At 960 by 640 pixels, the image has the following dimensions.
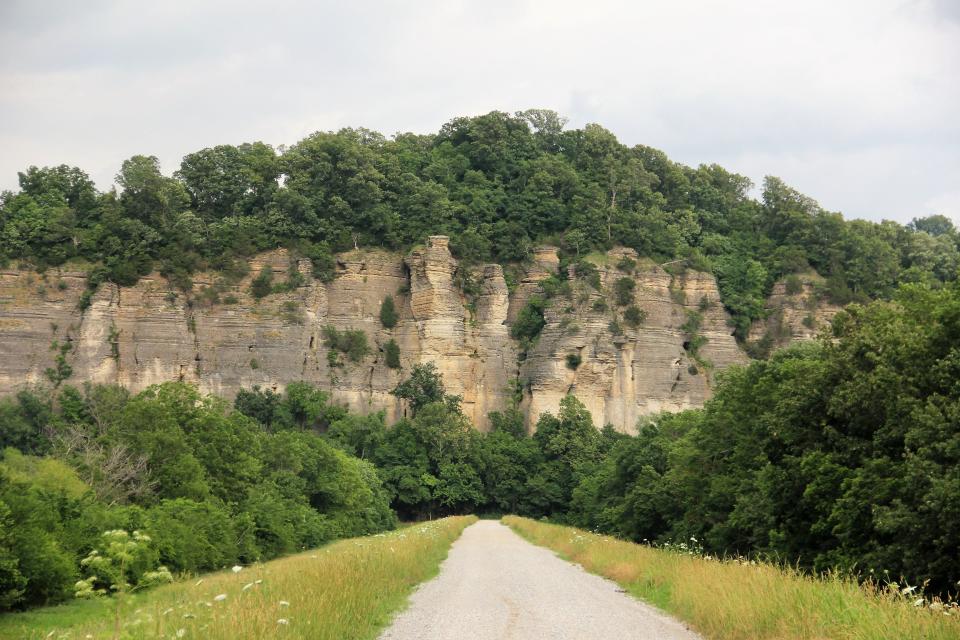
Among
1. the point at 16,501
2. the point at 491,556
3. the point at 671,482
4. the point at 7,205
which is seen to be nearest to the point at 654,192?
the point at 7,205

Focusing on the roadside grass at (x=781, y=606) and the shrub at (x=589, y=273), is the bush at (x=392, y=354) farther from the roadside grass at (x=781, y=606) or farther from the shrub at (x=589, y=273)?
the roadside grass at (x=781, y=606)

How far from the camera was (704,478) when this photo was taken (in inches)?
1719

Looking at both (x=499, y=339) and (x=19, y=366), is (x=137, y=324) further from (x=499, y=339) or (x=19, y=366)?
(x=499, y=339)

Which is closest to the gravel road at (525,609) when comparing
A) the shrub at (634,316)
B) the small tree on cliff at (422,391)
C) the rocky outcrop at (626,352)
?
the small tree on cliff at (422,391)

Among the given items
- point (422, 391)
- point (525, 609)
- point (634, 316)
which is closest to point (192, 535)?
point (525, 609)

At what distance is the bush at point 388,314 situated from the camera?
114 meters

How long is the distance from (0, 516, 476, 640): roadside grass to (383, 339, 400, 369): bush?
8331cm

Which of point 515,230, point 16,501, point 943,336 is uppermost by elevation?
point 515,230

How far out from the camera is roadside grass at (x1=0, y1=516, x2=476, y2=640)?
40.9 feet

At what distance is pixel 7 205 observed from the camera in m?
110

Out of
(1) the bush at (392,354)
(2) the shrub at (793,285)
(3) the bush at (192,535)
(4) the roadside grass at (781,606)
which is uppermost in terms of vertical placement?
(2) the shrub at (793,285)

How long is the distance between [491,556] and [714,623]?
21.6m

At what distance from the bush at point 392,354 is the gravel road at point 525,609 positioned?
8148cm

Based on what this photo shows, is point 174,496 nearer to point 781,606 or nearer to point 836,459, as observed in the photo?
point 836,459
